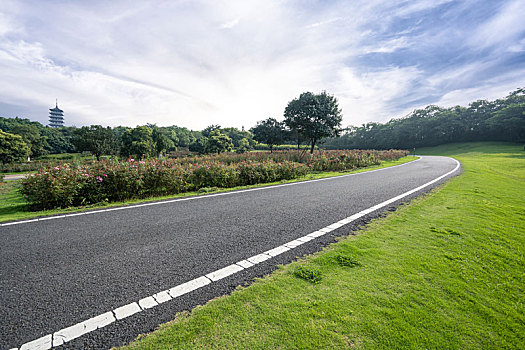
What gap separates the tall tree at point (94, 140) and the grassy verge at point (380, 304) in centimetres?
4421

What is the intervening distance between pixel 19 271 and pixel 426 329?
4.28 meters

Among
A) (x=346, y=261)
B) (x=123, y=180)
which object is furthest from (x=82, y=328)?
(x=123, y=180)

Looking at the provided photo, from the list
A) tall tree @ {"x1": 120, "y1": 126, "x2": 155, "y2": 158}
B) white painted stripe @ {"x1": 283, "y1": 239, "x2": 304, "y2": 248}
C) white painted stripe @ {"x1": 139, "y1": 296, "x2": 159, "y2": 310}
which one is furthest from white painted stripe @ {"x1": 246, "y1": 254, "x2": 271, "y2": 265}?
tall tree @ {"x1": 120, "y1": 126, "x2": 155, "y2": 158}

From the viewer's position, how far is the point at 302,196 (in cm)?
653

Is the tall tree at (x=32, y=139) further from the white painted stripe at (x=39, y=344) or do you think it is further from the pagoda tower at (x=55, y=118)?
the pagoda tower at (x=55, y=118)

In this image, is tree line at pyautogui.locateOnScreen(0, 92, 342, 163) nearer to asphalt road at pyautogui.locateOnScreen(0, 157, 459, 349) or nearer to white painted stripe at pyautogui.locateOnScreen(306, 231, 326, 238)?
asphalt road at pyautogui.locateOnScreen(0, 157, 459, 349)

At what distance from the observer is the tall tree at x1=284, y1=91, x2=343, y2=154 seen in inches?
872

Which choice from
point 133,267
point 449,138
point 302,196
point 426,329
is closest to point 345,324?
point 426,329

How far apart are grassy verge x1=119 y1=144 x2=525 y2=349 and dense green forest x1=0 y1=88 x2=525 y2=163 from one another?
2042 cm

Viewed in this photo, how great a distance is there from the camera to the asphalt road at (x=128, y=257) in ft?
5.99

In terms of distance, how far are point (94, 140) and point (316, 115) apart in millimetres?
36536

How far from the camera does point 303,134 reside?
23.8 m

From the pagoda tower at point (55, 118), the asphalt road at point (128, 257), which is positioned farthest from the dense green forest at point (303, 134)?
the pagoda tower at point (55, 118)

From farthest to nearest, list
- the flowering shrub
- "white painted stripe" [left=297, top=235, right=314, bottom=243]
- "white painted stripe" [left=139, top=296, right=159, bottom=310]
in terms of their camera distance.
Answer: the flowering shrub → "white painted stripe" [left=297, top=235, right=314, bottom=243] → "white painted stripe" [left=139, top=296, right=159, bottom=310]
